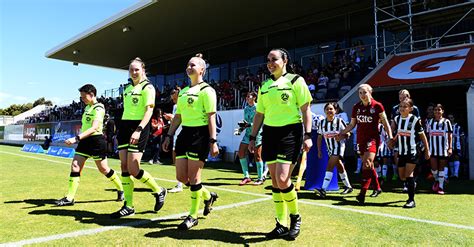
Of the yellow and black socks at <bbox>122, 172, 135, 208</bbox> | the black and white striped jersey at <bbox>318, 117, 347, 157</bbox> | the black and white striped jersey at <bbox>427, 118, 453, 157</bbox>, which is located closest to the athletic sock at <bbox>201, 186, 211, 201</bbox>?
the yellow and black socks at <bbox>122, 172, 135, 208</bbox>

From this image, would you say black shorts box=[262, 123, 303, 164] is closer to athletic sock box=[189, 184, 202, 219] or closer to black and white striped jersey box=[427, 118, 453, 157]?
athletic sock box=[189, 184, 202, 219]

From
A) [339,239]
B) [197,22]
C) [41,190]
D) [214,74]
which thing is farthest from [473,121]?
[214,74]

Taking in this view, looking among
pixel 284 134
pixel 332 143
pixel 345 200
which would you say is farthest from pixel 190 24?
pixel 284 134

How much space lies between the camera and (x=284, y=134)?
A: 4.09 metres

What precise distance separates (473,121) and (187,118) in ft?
30.1

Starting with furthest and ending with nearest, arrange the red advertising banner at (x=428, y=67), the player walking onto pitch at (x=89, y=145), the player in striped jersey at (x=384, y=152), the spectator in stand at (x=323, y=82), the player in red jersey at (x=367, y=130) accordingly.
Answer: the spectator in stand at (x=323, y=82) < the red advertising banner at (x=428, y=67) < the player in striped jersey at (x=384, y=152) < the player in red jersey at (x=367, y=130) < the player walking onto pitch at (x=89, y=145)

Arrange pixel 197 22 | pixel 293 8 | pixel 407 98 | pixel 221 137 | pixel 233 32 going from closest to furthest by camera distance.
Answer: pixel 407 98 → pixel 221 137 → pixel 293 8 → pixel 197 22 → pixel 233 32

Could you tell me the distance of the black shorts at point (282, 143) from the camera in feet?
13.3

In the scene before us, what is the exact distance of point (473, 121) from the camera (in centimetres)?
989

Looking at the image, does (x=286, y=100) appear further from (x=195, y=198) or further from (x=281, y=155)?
(x=195, y=198)

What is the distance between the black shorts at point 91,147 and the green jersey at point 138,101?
119 centimetres

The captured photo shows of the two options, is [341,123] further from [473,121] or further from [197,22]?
[197,22]

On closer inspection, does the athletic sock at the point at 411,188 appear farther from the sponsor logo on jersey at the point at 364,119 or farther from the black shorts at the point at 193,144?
the black shorts at the point at 193,144

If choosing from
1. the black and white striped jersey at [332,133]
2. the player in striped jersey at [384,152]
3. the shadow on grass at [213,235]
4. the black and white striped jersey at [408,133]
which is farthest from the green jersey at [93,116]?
the player in striped jersey at [384,152]
